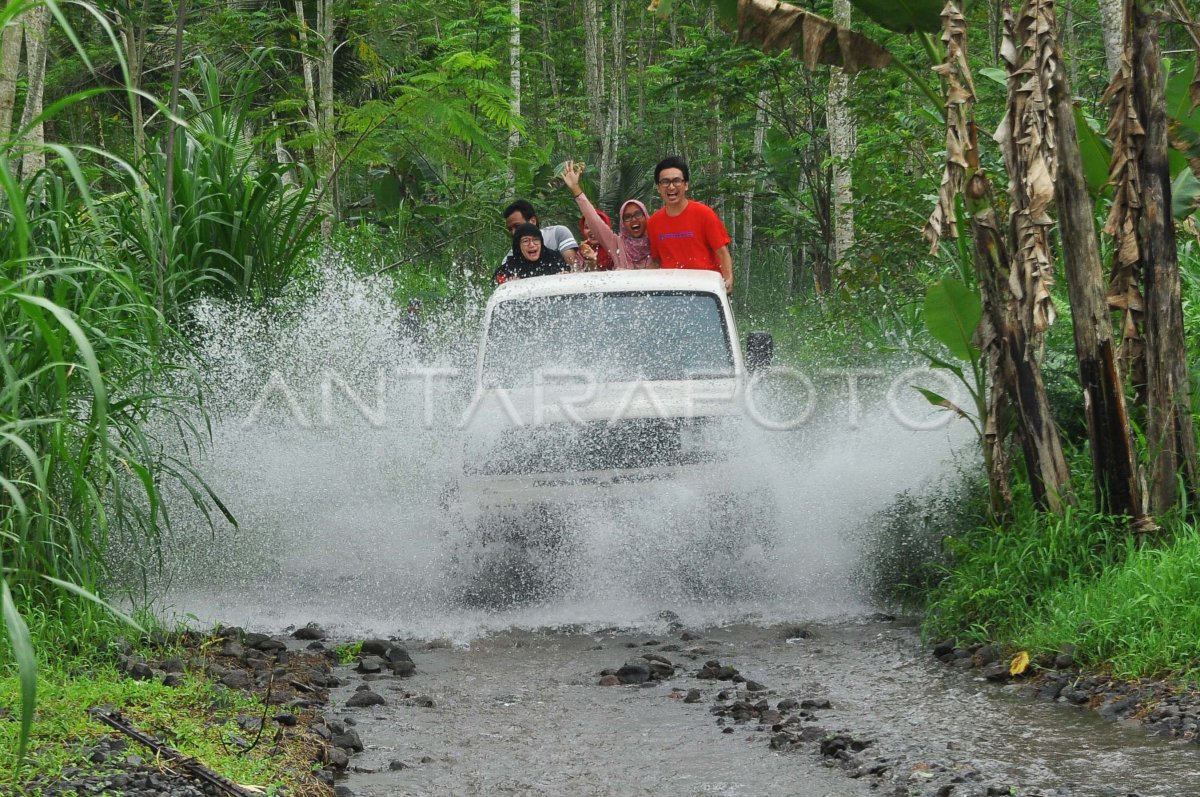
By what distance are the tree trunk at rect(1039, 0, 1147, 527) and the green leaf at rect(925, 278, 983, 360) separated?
0.54 meters

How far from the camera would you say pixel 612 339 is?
26.8 feet

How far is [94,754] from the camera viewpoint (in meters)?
3.94

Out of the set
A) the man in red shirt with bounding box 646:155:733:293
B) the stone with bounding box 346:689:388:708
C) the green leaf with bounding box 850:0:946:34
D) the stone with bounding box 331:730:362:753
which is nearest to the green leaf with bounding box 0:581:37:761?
the stone with bounding box 331:730:362:753

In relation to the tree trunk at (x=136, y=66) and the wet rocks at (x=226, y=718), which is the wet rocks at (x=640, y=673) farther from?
the tree trunk at (x=136, y=66)

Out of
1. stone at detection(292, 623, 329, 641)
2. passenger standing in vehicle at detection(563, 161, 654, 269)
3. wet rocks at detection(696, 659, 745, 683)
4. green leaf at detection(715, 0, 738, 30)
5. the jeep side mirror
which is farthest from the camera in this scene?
passenger standing in vehicle at detection(563, 161, 654, 269)

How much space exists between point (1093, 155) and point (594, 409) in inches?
116

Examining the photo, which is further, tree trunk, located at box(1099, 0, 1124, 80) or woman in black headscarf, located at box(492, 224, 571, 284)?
woman in black headscarf, located at box(492, 224, 571, 284)

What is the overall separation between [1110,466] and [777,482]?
1908 millimetres

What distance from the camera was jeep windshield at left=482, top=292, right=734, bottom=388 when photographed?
26.5ft

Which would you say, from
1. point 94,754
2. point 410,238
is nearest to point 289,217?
point 94,754

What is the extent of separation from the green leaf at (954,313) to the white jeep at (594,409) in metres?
1.31

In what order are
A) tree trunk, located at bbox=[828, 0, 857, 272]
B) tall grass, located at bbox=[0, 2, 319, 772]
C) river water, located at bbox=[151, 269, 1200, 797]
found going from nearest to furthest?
river water, located at bbox=[151, 269, 1200, 797] < tall grass, located at bbox=[0, 2, 319, 772] < tree trunk, located at bbox=[828, 0, 857, 272]

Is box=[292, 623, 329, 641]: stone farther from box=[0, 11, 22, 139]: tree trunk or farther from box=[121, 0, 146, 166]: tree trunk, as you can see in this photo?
box=[0, 11, 22, 139]: tree trunk

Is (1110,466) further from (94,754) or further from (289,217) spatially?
(289,217)
